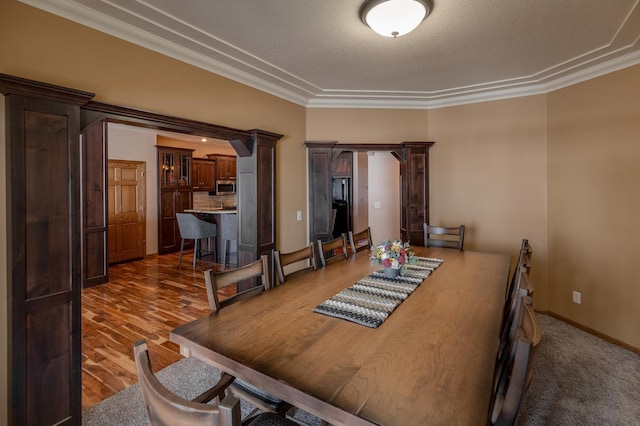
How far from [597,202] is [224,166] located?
768 centimetres

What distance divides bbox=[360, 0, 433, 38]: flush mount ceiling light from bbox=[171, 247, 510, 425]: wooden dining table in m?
1.71

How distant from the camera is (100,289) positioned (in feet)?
15.3

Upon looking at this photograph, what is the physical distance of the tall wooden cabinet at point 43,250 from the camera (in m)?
1.73

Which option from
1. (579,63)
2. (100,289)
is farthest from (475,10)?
(100,289)

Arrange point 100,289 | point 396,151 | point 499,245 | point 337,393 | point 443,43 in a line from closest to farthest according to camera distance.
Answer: point 337,393 → point 443,43 → point 499,245 → point 396,151 → point 100,289

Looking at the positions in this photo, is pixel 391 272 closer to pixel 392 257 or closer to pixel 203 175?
pixel 392 257

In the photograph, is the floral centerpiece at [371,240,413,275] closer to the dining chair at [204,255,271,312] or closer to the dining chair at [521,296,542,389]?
the dining chair at [204,255,271,312]

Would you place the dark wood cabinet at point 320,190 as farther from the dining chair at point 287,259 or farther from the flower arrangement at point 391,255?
the flower arrangement at point 391,255

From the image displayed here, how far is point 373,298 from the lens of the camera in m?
1.78

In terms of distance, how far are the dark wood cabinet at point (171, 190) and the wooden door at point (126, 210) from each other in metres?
0.37

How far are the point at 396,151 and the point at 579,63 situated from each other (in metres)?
2.01

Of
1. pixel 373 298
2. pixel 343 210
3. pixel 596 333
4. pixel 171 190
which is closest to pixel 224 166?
pixel 171 190

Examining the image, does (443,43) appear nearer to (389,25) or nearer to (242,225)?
(389,25)

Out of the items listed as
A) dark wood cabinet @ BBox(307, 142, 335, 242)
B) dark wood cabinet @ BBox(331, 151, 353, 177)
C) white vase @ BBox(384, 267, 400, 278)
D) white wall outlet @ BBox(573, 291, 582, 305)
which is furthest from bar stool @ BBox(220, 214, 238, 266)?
white wall outlet @ BBox(573, 291, 582, 305)
